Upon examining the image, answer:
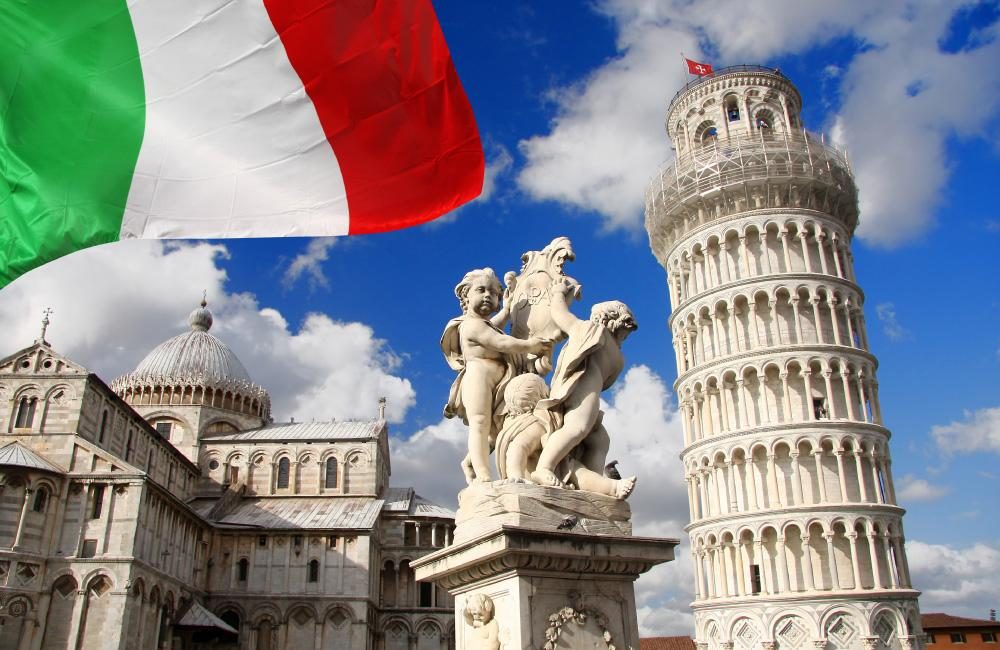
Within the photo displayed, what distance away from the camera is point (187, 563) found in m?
43.2

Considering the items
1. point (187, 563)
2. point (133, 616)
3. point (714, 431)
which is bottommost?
point (133, 616)

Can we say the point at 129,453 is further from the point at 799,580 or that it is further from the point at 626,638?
the point at 626,638

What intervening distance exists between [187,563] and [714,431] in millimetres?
28569

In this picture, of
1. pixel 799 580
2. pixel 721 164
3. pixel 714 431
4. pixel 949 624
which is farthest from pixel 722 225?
pixel 949 624

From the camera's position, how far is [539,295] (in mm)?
6461

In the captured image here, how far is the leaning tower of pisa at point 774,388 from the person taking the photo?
35.2 meters

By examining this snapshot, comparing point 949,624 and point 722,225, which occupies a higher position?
point 722,225

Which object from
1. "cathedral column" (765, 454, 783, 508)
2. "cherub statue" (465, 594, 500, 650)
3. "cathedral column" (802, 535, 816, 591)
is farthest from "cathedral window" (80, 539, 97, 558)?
"cherub statue" (465, 594, 500, 650)

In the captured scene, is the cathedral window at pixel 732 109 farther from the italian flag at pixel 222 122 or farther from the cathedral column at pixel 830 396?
the italian flag at pixel 222 122

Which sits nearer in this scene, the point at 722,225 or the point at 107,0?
the point at 107,0

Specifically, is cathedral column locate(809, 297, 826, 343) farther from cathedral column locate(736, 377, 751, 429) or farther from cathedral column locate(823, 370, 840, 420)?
cathedral column locate(736, 377, 751, 429)

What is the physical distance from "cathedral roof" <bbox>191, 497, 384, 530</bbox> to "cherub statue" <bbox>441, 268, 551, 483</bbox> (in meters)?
44.0

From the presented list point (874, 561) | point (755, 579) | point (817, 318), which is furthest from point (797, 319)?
point (755, 579)

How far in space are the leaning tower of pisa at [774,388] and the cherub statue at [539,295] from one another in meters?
32.7
